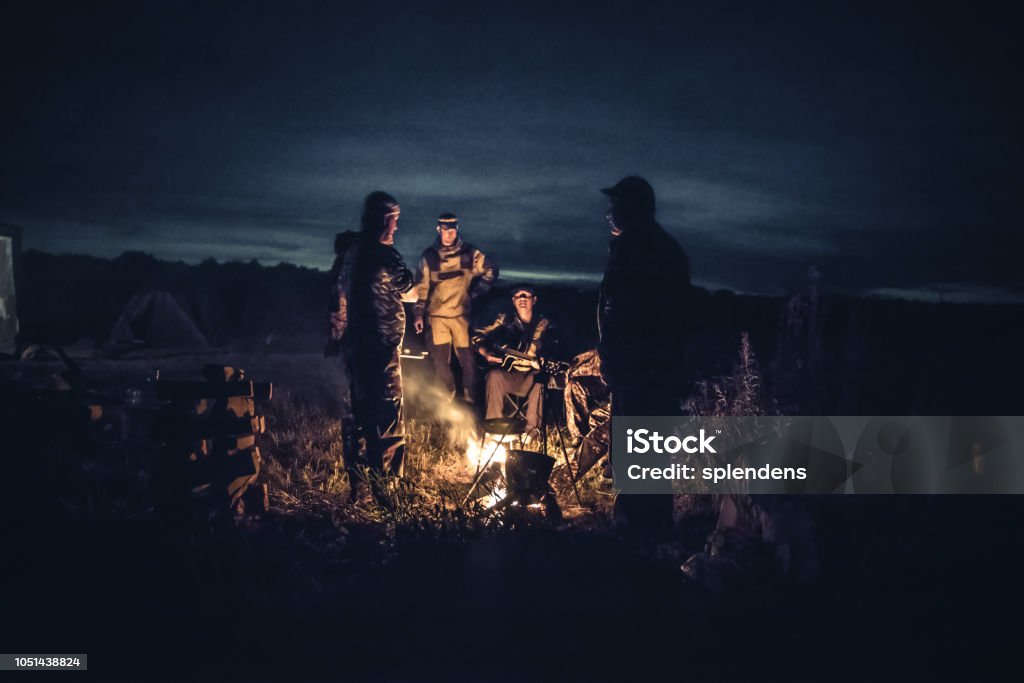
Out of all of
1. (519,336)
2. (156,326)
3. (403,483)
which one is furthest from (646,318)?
(156,326)

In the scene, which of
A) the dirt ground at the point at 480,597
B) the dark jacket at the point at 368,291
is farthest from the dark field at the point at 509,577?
the dark jacket at the point at 368,291

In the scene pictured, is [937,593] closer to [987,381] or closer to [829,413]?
[829,413]

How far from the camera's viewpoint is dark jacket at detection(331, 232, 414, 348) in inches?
283

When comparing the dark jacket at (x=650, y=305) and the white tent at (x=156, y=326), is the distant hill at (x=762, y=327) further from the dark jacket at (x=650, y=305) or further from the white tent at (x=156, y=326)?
the white tent at (x=156, y=326)

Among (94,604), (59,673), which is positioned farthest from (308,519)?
(59,673)

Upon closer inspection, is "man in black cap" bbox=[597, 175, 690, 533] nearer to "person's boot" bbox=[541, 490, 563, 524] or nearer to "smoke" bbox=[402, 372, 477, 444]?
"person's boot" bbox=[541, 490, 563, 524]

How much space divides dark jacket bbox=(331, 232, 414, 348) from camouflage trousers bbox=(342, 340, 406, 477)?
112 millimetres

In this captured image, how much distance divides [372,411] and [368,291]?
3.63ft

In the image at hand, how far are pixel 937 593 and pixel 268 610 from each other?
3939 mm

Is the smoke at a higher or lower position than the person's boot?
higher

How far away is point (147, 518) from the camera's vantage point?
6.04m

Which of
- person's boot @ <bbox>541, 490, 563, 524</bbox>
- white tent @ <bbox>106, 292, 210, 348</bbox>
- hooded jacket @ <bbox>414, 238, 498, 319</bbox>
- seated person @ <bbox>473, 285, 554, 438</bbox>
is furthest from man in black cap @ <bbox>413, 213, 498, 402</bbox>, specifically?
white tent @ <bbox>106, 292, 210, 348</bbox>

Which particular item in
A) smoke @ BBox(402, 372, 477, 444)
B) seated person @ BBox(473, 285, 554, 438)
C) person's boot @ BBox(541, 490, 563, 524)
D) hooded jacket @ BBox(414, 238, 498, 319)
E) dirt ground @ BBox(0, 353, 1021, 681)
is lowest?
dirt ground @ BBox(0, 353, 1021, 681)

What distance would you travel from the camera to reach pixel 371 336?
23.7ft
